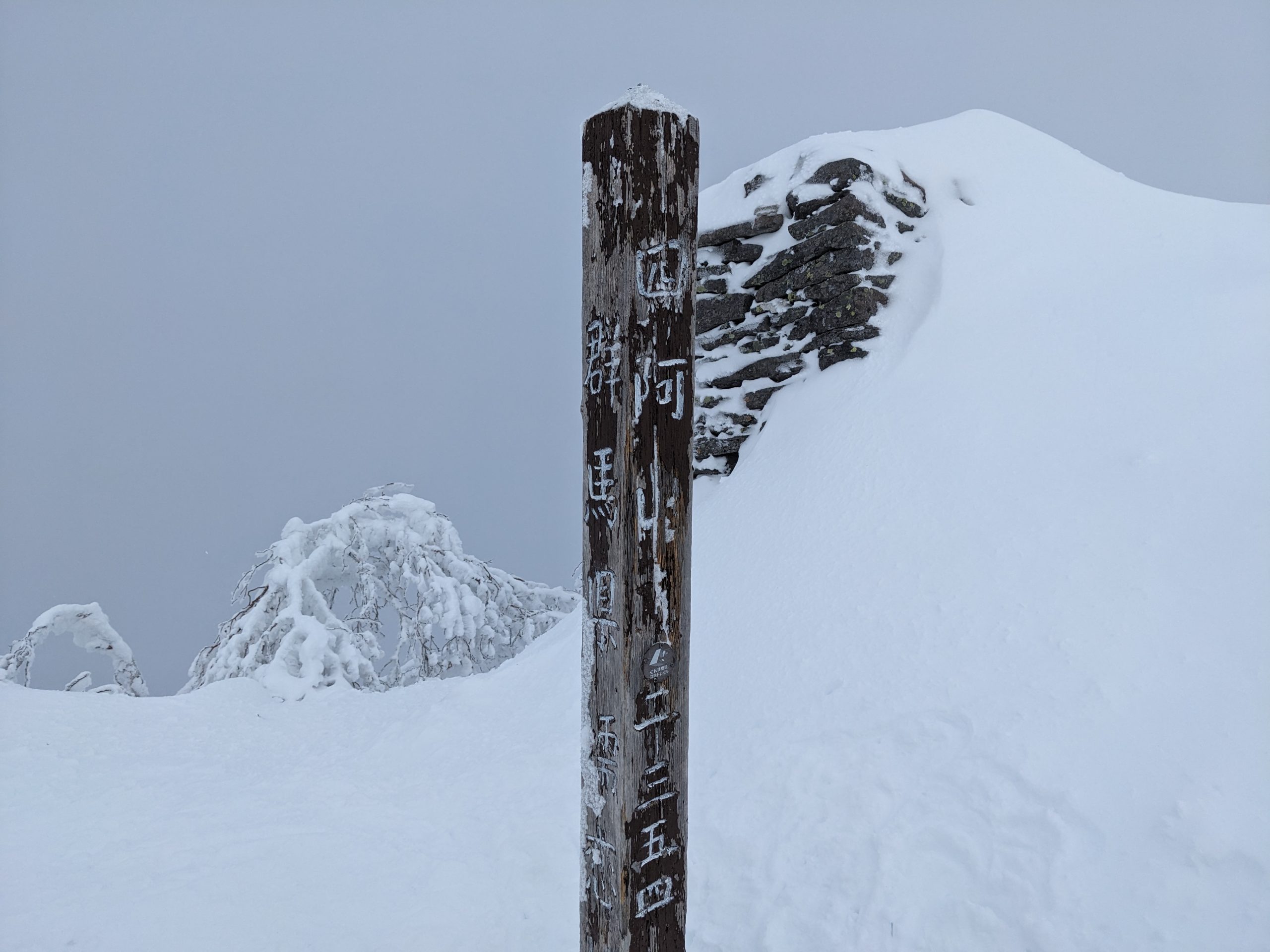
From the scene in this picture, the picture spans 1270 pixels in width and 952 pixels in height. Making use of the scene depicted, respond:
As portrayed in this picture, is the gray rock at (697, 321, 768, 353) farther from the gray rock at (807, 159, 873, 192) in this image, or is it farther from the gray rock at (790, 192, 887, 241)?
the gray rock at (807, 159, 873, 192)

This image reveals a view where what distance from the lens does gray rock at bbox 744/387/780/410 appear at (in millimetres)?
5949

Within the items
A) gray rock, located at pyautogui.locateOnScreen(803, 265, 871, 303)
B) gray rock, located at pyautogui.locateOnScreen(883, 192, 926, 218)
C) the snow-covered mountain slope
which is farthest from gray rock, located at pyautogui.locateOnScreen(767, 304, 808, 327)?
gray rock, located at pyautogui.locateOnScreen(883, 192, 926, 218)

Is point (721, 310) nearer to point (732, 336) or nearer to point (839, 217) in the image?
point (732, 336)

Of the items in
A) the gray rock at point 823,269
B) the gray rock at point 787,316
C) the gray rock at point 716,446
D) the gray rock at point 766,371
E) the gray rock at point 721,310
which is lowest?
the gray rock at point 716,446

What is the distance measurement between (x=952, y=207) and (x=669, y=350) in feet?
18.4

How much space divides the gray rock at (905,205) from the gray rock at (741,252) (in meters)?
1.15

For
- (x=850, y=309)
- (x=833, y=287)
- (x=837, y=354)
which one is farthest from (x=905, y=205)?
(x=837, y=354)

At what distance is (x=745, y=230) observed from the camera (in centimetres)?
621

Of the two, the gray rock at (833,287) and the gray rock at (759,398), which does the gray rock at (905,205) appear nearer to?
the gray rock at (833,287)

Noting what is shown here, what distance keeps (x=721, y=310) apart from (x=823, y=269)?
969mm

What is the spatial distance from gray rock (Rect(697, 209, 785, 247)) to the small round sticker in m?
4.76

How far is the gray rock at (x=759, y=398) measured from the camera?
5.95 metres

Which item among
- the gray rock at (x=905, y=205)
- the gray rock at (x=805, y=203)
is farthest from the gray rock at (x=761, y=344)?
the gray rock at (x=905, y=205)

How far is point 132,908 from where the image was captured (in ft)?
10.3
